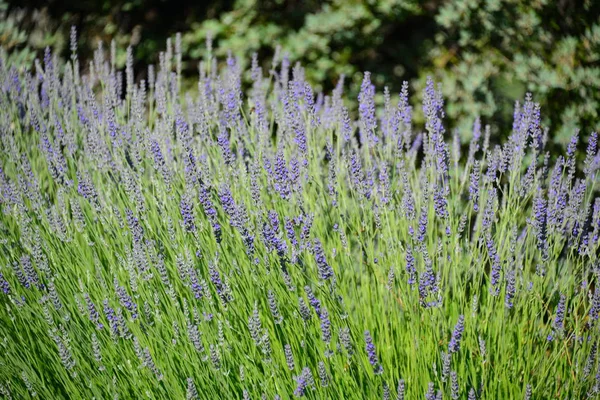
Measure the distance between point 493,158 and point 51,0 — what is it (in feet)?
13.9

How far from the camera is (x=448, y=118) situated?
466cm

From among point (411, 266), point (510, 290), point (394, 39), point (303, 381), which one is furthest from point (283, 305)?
point (394, 39)

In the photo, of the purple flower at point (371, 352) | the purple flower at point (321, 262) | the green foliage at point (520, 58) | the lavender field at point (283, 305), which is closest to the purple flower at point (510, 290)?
the lavender field at point (283, 305)

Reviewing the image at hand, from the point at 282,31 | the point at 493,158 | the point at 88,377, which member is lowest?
the point at 88,377

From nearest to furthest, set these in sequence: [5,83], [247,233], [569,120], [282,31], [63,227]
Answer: [247,233] → [63,227] → [5,83] → [569,120] → [282,31]

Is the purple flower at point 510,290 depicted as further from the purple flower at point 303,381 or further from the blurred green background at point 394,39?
the blurred green background at point 394,39

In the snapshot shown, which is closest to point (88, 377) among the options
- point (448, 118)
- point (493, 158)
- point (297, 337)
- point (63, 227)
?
point (63, 227)

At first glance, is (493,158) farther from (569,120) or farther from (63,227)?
(569,120)

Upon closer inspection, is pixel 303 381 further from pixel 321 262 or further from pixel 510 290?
pixel 510 290

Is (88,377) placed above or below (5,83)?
below

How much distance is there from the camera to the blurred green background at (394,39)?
13.8ft

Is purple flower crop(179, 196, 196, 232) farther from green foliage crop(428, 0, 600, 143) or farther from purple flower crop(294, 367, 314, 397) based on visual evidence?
green foliage crop(428, 0, 600, 143)

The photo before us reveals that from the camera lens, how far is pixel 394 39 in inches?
202

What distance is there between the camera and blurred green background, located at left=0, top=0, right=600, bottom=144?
4.19m
